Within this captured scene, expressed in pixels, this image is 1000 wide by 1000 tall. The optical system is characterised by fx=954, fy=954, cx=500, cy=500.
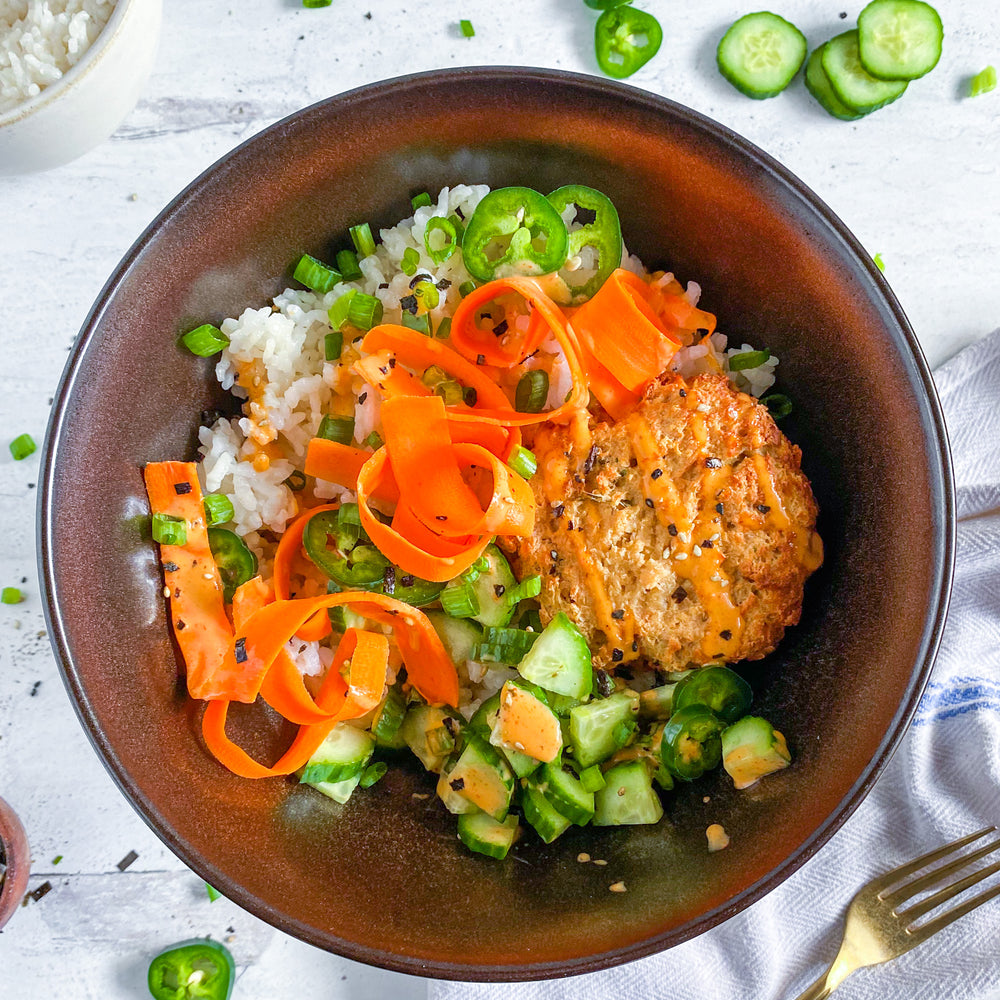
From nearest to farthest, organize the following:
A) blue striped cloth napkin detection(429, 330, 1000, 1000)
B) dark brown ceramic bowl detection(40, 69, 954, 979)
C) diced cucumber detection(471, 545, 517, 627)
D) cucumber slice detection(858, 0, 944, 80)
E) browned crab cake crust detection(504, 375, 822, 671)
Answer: dark brown ceramic bowl detection(40, 69, 954, 979) < browned crab cake crust detection(504, 375, 822, 671) < diced cucumber detection(471, 545, 517, 627) < blue striped cloth napkin detection(429, 330, 1000, 1000) < cucumber slice detection(858, 0, 944, 80)

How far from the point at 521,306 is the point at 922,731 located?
70.0 inches

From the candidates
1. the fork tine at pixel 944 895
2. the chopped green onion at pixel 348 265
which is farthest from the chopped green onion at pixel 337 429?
the fork tine at pixel 944 895

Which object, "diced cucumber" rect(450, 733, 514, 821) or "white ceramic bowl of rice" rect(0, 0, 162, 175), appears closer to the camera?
"diced cucumber" rect(450, 733, 514, 821)

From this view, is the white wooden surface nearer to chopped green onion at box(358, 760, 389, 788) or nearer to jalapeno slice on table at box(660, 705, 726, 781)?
chopped green onion at box(358, 760, 389, 788)

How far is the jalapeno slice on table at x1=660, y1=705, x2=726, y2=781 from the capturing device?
2.38 m

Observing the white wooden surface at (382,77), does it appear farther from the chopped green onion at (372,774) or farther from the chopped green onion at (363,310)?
the chopped green onion at (372,774)

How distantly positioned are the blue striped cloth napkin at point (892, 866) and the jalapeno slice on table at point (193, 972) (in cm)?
66

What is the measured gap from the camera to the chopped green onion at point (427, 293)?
247 cm

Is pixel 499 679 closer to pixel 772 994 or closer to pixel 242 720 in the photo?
pixel 242 720

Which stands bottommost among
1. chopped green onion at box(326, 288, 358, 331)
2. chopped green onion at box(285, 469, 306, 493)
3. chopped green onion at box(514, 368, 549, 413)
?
chopped green onion at box(285, 469, 306, 493)

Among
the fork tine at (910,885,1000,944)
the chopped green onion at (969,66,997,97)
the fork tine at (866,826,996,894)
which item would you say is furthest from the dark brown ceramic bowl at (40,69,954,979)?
the chopped green onion at (969,66,997,97)

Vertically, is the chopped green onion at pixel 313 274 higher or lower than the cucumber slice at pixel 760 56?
lower

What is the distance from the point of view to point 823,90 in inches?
121

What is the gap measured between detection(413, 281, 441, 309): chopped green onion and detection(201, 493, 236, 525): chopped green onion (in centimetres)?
72
